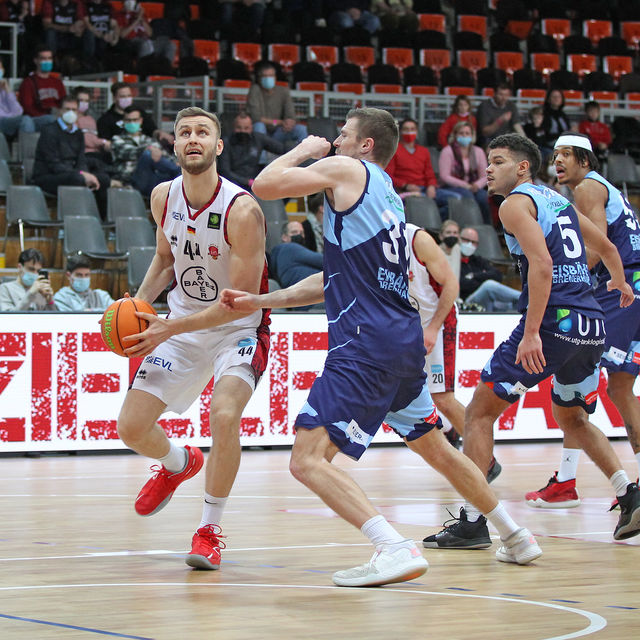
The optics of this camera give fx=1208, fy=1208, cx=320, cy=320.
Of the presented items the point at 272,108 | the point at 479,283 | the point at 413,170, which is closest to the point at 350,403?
the point at 479,283

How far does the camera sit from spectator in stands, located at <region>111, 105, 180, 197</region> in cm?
1415

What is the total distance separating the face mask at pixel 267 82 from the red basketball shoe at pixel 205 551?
11272 mm

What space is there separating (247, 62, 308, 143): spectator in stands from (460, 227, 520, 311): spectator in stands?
9.84 feet

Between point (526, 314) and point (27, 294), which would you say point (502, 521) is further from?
point (27, 294)

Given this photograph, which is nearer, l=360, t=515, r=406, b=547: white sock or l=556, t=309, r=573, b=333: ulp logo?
l=360, t=515, r=406, b=547: white sock

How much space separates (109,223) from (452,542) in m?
8.68

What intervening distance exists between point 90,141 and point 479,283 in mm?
4955

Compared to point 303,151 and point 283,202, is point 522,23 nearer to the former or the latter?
point 283,202

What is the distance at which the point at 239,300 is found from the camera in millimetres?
4980

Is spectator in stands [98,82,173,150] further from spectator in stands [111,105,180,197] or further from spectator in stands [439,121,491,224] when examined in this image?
spectator in stands [439,121,491,224]

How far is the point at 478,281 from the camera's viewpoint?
1362 centimetres

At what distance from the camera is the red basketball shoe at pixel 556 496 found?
7476 mm

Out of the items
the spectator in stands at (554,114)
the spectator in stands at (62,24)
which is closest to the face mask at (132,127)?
the spectator in stands at (62,24)

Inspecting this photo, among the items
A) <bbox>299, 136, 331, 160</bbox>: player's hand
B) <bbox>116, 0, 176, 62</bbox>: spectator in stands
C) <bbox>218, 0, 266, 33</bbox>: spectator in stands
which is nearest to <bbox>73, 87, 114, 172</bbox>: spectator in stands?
<bbox>116, 0, 176, 62</bbox>: spectator in stands
